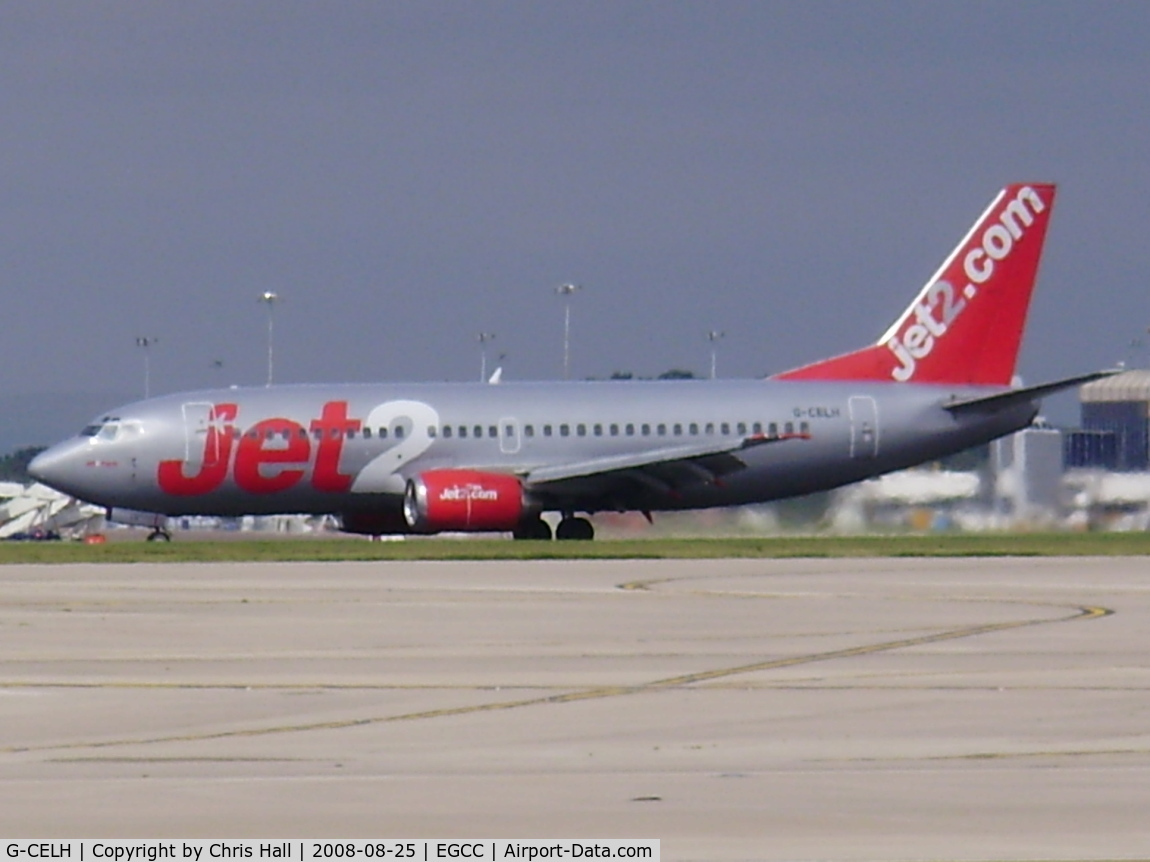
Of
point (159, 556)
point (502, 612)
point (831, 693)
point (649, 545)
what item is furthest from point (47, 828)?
point (649, 545)

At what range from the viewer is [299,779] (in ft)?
42.2

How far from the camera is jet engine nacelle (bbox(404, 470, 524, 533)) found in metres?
50.4

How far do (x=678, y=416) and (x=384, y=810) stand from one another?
4145 centimetres

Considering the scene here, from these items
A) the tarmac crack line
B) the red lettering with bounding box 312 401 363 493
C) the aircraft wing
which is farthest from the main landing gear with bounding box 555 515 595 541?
the tarmac crack line

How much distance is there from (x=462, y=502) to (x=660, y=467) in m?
4.60

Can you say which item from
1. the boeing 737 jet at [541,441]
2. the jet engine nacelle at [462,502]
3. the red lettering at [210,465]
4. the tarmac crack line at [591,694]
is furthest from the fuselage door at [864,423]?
the tarmac crack line at [591,694]

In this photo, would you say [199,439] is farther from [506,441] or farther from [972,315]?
[972,315]

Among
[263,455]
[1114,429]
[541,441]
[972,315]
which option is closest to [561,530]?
[541,441]

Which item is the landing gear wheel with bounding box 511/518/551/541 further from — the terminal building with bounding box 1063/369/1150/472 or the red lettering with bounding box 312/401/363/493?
the terminal building with bounding box 1063/369/1150/472

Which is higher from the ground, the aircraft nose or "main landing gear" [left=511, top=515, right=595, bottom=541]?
the aircraft nose

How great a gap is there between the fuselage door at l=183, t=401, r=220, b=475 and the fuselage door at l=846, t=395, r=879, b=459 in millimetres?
14443

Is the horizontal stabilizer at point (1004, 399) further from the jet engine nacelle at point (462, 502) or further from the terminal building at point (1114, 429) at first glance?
the jet engine nacelle at point (462, 502)

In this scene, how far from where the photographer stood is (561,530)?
177ft

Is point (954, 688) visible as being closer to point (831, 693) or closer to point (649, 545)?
point (831, 693)
